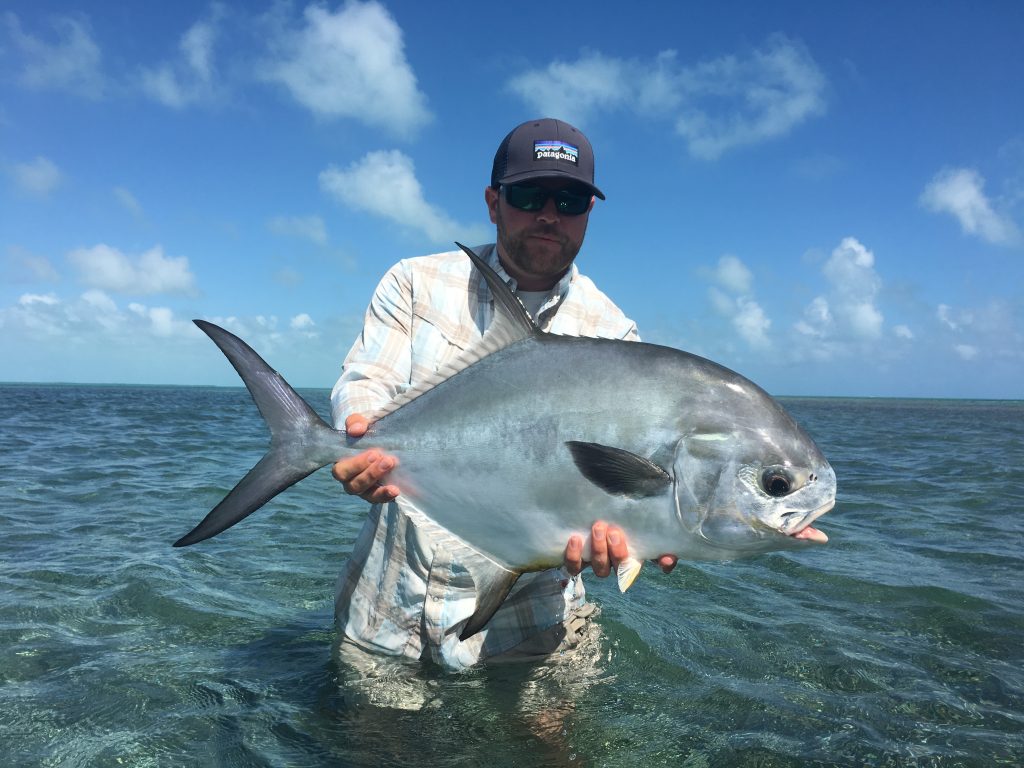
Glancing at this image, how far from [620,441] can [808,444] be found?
0.62 m

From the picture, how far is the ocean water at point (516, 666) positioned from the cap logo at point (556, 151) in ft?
7.90

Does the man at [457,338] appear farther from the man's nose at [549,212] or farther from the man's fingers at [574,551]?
the man's fingers at [574,551]

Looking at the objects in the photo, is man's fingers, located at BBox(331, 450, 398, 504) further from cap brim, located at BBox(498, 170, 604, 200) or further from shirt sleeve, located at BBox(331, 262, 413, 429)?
cap brim, located at BBox(498, 170, 604, 200)

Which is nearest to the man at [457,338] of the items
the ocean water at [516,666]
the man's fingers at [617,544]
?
the ocean water at [516,666]

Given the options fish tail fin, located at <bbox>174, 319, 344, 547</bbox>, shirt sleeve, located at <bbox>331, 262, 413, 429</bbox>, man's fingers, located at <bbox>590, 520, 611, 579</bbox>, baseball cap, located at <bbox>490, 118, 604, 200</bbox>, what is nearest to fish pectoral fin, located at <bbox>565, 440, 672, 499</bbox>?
man's fingers, located at <bbox>590, 520, 611, 579</bbox>

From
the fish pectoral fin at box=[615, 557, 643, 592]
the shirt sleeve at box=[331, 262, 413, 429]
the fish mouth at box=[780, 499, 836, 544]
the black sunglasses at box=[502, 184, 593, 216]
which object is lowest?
the fish pectoral fin at box=[615, 557, 643, 592]

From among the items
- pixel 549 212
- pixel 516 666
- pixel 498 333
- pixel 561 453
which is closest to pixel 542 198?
pixel 549 212

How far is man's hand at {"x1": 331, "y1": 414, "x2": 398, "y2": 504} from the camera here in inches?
102

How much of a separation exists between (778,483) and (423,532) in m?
1.47

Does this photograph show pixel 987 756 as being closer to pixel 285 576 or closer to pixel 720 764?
pixel 720 764

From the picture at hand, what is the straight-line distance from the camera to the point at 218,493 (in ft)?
31.3

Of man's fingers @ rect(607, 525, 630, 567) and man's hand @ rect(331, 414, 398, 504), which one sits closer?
man's fingers @ rect(607, 525, 630, 567)

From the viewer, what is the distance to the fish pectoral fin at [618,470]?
7.47 feet

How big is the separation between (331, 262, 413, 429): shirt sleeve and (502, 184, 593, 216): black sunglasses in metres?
0.62
